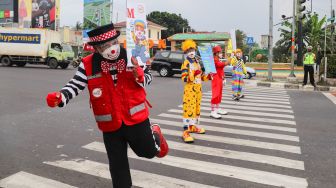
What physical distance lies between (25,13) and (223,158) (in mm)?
52733

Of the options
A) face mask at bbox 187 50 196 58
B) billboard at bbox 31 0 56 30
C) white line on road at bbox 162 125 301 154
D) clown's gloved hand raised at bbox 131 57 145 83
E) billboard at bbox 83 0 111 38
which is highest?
billboard at bbox 31 0 56 30

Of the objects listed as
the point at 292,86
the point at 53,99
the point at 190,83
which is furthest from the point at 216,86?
the point at 292,86

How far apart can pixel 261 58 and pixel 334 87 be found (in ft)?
78.4

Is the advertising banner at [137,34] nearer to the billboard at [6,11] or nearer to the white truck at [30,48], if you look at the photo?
the white truck at [30,48]

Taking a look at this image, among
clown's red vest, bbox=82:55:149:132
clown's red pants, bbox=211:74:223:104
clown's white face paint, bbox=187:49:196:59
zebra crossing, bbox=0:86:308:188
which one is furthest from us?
clown's red pants, bbox=211:74:223:104

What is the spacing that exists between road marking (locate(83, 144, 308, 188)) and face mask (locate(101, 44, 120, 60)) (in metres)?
2.30

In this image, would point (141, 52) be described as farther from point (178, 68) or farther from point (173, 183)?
point (178, 68)

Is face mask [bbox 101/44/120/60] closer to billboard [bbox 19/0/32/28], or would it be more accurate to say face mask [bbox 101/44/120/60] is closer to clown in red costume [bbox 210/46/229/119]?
clown in red costume [bbox 210/46/229/119]

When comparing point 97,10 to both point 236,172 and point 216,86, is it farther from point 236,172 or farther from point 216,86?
point 236,172

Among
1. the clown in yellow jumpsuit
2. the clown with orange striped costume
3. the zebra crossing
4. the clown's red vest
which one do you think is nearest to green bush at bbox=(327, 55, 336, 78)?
the clown with orange striped costume

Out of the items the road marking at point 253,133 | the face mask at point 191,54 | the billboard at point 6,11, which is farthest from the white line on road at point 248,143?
the billboard at point 6,11

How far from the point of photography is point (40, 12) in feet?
168

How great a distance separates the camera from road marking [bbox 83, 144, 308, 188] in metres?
4.56

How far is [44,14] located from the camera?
2005 inches
